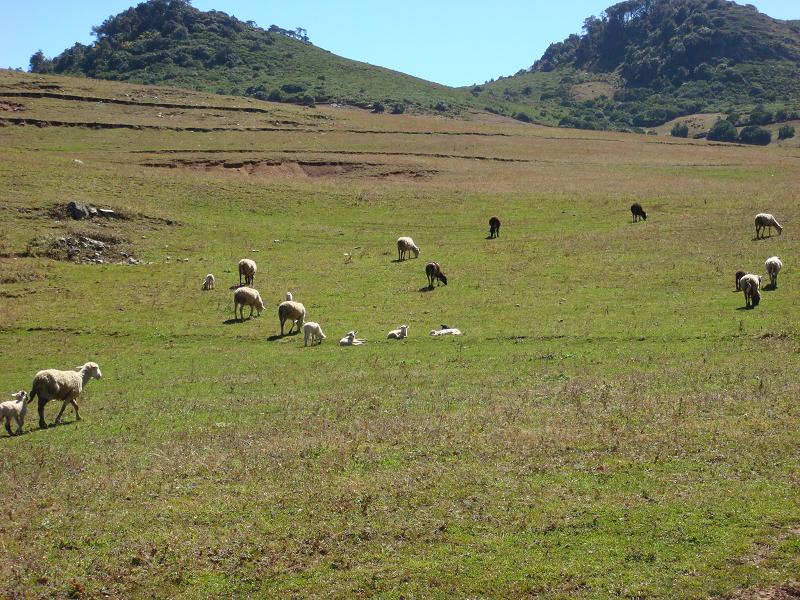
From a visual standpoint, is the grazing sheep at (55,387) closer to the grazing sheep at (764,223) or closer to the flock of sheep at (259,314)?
the flock of sheep at (259,314)

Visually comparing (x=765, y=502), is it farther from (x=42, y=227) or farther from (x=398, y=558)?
(x=42, y=227)

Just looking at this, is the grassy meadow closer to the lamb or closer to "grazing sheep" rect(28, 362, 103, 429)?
the lamb

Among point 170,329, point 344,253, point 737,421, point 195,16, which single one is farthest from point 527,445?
point 195,16

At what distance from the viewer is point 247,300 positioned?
3522cm

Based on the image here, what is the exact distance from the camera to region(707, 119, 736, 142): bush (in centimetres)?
15085

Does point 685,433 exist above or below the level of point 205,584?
above

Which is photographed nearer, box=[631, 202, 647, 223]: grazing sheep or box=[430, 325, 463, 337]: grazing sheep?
box=[430, 325, 463, 337]: grazing sheep

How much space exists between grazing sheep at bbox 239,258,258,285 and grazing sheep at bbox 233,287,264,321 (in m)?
4.12

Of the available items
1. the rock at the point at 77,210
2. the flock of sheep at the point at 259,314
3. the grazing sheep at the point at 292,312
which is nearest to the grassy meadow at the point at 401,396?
the flock of sheep at the point at 259,314

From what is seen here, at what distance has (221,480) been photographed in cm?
1567

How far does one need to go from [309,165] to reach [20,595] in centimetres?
6421

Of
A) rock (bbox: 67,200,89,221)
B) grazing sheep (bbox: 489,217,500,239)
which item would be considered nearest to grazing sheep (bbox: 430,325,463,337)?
grazing sheep (bbox: 489,217,500,239)

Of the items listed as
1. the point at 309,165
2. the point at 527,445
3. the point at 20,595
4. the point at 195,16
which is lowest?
the point at 20,595

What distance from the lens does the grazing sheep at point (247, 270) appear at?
39.9 metres
